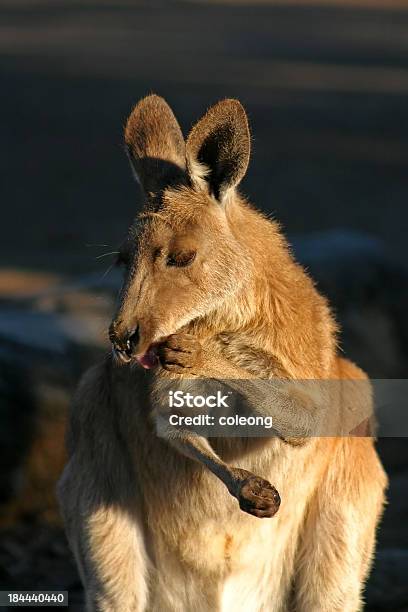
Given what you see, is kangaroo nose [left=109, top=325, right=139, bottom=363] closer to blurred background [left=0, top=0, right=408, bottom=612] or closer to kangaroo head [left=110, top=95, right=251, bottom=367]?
kangaroo head [left=110, top=95, right=251, bottom=367]

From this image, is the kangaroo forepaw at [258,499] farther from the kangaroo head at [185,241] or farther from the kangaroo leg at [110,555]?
the kangaroo leg at [110,555]

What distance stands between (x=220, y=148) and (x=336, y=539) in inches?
56.8

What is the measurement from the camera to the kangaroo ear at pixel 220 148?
439 cm

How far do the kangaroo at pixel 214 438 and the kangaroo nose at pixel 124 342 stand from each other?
6cm

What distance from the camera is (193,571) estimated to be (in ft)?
16.0

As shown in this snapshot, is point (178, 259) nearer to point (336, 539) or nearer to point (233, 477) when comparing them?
point (233, 477)

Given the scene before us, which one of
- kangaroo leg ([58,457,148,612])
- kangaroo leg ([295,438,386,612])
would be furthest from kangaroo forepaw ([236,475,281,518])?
kangaroo leg ([58,457,148,612])

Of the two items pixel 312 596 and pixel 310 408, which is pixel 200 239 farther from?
pixel 312 596

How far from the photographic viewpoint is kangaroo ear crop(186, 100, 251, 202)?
173 inches

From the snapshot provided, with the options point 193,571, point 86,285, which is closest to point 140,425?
point 193,571

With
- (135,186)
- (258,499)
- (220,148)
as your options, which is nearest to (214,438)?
(258,499)

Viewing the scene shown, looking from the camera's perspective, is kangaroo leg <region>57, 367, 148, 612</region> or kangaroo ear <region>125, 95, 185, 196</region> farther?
kangaroo leg <region>57, 367, 148, 612</region>

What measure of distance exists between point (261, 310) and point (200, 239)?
13.8 inches

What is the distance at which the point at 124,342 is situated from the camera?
4.29 metres
